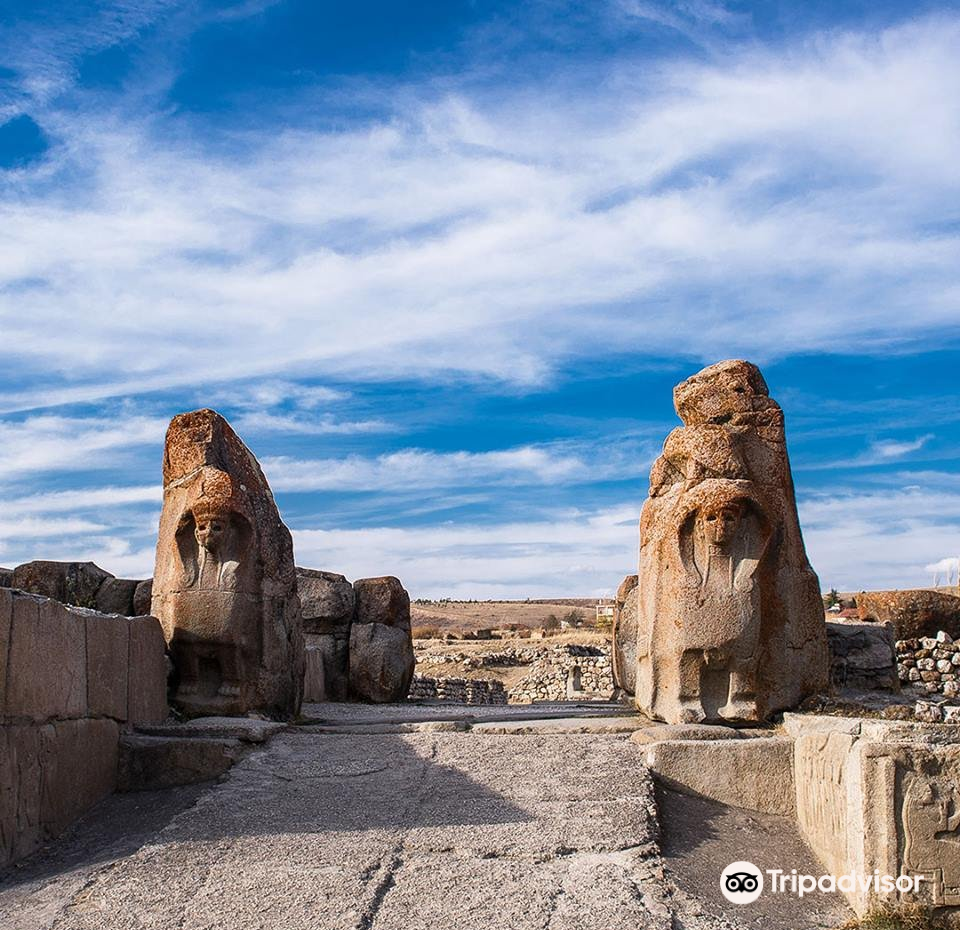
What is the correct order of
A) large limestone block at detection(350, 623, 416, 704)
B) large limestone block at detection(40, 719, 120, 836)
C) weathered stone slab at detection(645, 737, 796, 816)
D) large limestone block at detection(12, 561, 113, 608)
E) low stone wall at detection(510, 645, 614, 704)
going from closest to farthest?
1. large limestone block at detection(40, 719, 120, 836)
2. weathered stone slab at detection(645, 737, 796, 816)
3. large limestone block at detection(12, 561, 113, 608)
4. large limestone block at detection(350, 623, 416, 704)
5. low stone wall at detection(510, 645, 614, 704)

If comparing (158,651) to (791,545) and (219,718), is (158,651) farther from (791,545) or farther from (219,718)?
(791,545)

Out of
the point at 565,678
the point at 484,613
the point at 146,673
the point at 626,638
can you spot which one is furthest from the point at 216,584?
the point at 484,613

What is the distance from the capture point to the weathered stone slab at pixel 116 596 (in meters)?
11.7

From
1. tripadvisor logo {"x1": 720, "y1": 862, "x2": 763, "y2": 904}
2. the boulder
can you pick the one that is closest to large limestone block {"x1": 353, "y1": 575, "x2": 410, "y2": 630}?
the boulder

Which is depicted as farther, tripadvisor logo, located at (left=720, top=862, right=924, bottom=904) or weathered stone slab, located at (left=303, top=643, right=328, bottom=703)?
weathered stone slab, located at (left=303, top=643, right=328, bottom=703)

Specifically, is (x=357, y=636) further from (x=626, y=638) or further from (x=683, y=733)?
→ (x=683, y=733)

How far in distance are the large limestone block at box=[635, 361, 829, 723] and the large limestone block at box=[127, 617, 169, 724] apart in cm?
354

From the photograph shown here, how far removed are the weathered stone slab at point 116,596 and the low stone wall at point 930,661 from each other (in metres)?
7.64

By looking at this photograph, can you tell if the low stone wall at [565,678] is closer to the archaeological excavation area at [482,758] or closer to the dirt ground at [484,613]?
the archaeological excavation area at [482,758]

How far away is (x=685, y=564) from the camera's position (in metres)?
8.27

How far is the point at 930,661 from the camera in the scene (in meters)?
12.0

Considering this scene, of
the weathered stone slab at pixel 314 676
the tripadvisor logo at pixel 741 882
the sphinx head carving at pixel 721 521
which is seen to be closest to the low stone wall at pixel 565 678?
the weathered stone slab at pixel 314 676

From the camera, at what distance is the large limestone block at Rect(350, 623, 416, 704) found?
46.6ft

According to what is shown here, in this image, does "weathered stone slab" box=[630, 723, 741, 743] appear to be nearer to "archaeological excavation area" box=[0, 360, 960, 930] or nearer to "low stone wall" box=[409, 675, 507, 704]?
"archaeological excavation area" box=[0, 360, 960, 930]
